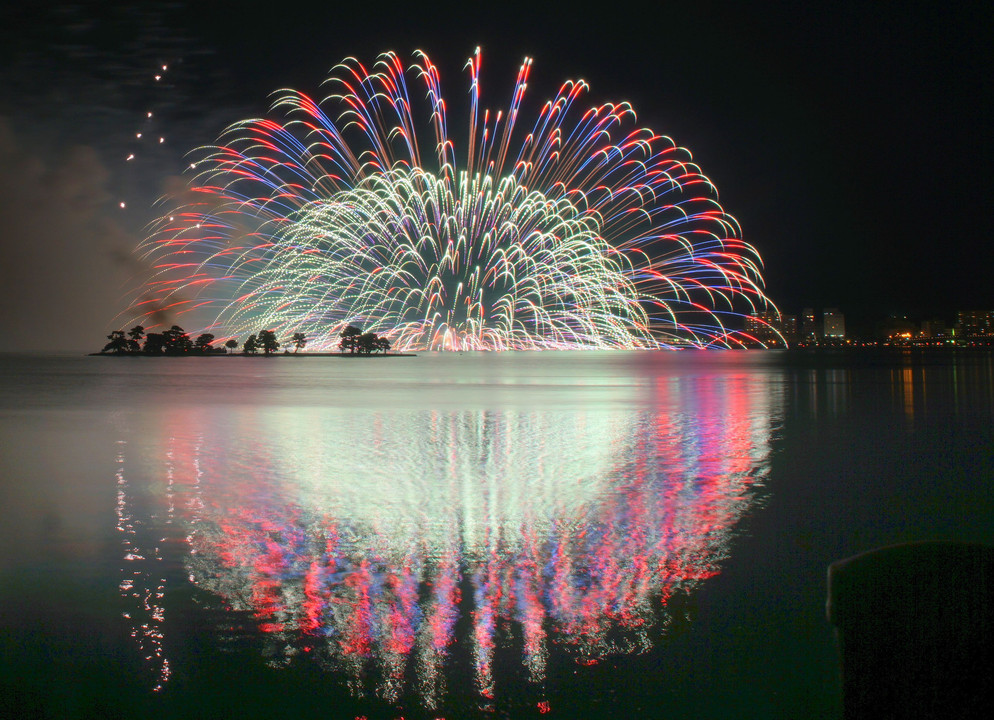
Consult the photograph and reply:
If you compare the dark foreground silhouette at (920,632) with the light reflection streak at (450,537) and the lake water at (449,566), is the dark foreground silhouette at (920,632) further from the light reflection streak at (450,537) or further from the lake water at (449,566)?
the light reflection streak at (450,537)

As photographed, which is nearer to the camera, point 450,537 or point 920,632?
point 920,632

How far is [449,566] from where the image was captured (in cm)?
647

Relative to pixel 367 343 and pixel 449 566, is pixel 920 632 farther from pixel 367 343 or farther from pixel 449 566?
pixel 367 343

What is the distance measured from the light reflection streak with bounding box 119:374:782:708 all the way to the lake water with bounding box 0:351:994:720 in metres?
0.03

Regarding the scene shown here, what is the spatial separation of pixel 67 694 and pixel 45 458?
11.2m

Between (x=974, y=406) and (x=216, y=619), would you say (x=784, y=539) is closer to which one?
(x=216, y=619)

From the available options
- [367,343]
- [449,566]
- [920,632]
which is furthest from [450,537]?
[367,343]

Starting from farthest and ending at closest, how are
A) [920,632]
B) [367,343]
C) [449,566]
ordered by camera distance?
[367,343]
[449,566]
[920,632]

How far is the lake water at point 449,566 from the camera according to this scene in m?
4.13

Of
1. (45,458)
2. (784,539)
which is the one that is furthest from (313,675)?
(45,458)

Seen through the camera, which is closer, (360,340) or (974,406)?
(974,406)

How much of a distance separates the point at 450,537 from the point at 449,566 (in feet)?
3.62

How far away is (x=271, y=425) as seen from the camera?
19.5 meters

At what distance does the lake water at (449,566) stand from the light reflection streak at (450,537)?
0.03m
